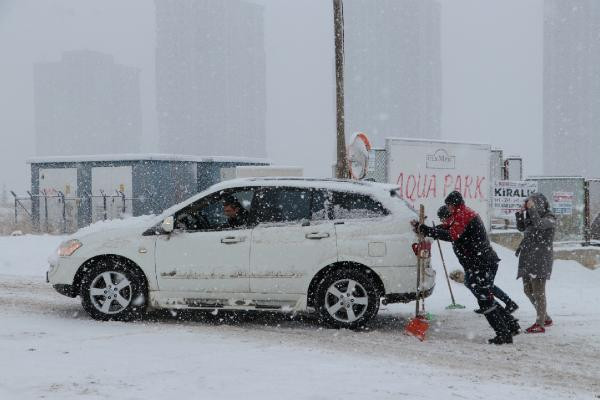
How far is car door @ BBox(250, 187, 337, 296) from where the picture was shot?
8.21 m

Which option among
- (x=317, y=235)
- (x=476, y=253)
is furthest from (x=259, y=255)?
(x=476, y=253)

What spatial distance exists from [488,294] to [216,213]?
10.8 feet

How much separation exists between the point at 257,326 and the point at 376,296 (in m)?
1.47

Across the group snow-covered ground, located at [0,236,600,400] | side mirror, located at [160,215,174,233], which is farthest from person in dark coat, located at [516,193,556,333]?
side mirror, located at [160,215,174,233]

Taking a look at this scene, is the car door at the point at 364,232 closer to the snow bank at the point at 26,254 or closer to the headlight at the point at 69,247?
the headlight at the point at 69,247

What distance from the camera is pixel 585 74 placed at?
5064 inches

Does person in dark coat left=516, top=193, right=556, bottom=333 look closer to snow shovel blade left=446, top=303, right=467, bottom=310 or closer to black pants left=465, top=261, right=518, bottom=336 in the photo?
black pants left=465, top=261, right=518, bottom=336

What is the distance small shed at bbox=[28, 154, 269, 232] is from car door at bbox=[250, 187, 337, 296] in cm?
1682

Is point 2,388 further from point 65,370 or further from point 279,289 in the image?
point 279,289

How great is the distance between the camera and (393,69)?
166 m

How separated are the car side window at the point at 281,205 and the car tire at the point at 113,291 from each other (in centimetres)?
163

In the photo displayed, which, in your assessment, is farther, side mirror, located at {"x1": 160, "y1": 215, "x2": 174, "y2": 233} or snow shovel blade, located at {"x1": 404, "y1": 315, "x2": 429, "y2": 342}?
side mirror, located at {"x1": 160, "y1": 215, "x2": 174, "y2": 233}

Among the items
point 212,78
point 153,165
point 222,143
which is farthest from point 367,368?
point 212,78

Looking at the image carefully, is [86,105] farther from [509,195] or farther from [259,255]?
[259,255]
